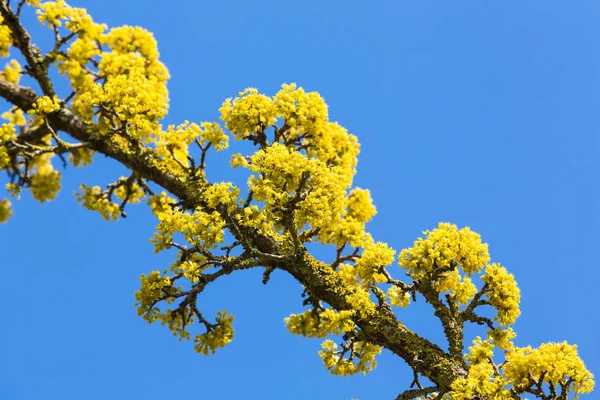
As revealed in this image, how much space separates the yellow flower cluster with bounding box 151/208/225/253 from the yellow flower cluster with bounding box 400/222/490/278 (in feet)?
11.9

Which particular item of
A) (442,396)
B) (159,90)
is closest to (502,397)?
(442,396)

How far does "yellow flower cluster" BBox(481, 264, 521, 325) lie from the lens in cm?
1115

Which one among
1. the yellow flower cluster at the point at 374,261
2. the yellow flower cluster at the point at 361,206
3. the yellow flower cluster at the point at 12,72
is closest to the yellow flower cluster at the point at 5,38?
the yellow flower cluster at the point at 12,72

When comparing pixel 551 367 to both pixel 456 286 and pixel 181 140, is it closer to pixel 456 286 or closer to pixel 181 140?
pixel 456 286

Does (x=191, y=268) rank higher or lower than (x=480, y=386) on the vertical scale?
higher

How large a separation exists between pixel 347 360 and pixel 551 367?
4023mm

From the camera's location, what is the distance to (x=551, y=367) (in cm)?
971

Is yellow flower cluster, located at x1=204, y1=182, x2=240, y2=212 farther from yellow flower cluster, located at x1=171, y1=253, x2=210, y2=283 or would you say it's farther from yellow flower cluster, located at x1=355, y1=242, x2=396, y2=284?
yellow flower cluster, located at x1=355, y1=242, x2=396, y2=284

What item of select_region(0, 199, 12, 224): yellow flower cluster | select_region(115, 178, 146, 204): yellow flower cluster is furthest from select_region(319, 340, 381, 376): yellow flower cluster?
select_region(0, 199, 12, 224): yellow flower cluster

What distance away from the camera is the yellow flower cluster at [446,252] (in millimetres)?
11180

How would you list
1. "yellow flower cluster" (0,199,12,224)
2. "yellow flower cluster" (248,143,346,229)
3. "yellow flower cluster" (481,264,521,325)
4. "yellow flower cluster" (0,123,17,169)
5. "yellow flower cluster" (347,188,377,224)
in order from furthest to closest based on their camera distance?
"yellow flower cluster" (0,199,12,224) → "yellow flower cluster" (347,188,377,224) → "yellow flower cluster" (0,123,17,169) → "yellow flower cluster" (481,264,521,325) → "yellow flower cluster" (248,143,346,229)

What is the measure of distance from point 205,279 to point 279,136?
378 centimetres

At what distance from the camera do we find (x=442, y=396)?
409 inches

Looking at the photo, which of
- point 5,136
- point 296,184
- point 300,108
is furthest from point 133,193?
point 296,184
